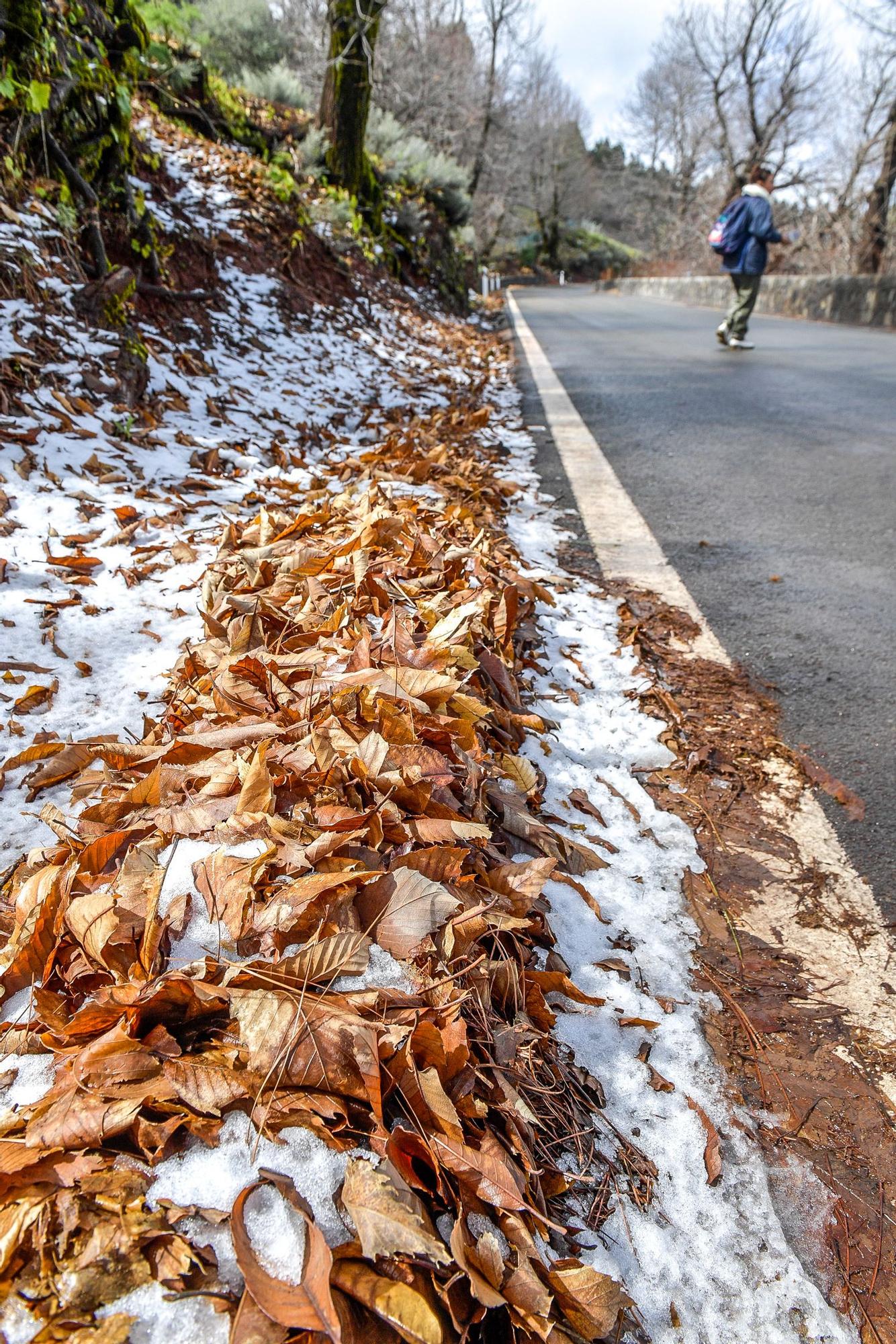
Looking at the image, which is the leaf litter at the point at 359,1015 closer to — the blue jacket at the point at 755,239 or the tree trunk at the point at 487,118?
the blue jacket at the point at 755,239

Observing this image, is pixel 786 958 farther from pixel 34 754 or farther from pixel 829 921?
pixel 34 754

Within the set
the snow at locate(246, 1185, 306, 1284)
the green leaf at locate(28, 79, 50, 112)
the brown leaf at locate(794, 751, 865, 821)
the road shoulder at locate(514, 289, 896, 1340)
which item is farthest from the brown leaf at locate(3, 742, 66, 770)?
the green leaf at locate(28, 79, 50, 112)

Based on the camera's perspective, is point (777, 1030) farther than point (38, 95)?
No

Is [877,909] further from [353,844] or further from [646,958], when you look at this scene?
[353,844]

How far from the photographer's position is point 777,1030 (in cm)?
140

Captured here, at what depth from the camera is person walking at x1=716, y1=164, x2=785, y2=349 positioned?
8727mm

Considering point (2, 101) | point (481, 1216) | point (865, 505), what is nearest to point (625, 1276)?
point (481, 1216)

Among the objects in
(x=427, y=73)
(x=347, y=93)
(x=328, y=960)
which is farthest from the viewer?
(x=427, y=73)

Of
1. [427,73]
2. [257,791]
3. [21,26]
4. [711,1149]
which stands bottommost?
[711,1149]

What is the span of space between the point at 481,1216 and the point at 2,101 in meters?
5.09

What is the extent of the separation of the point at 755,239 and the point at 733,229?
0.90ft

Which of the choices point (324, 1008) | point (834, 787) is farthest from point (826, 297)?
point (324, 1008)

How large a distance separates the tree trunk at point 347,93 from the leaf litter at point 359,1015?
8868mm

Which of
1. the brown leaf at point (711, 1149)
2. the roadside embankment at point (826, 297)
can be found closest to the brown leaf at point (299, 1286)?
the brown leaf at point (711, 1149)
